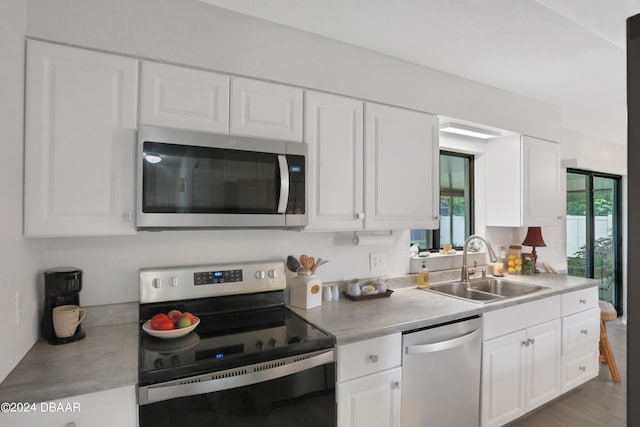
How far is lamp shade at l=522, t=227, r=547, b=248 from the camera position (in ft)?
10.3

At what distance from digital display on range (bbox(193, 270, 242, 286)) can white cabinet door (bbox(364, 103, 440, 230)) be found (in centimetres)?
78

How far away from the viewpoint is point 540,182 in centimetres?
297

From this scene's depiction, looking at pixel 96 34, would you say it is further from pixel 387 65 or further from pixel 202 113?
pixel 387 65

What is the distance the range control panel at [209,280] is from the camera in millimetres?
1646

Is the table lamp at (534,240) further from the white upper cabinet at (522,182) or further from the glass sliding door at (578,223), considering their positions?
the glass sliding door at (578,223)

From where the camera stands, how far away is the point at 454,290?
259 cm

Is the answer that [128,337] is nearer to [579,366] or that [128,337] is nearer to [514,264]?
[514,264]

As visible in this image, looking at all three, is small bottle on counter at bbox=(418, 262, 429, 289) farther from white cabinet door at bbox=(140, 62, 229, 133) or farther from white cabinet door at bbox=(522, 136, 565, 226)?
white cabinet door at bbox=(140, 62, 229, 133)

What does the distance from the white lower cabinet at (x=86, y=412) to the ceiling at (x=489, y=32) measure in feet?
5.48

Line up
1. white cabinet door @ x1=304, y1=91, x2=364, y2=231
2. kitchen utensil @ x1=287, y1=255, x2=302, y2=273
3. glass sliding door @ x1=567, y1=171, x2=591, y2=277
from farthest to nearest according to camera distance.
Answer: glass sliding door @ x1=567, y1=171, x2=591, y2=277
kitchen utensil @ x1=287, y1=255, x2=302, y2=273
white cabinet door @ x1=304, y1=91, x2=364, y2=231

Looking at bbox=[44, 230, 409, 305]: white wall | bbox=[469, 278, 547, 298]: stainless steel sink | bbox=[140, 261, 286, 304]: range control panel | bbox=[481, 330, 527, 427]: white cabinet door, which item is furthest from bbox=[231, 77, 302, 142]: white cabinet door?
bbox=[469, 278, 547, 298]: stainless steel sink

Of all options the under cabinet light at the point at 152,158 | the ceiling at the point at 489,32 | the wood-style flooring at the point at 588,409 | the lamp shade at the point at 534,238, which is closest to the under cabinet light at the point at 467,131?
the ceiling at the point at 489,32

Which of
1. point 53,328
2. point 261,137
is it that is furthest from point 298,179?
point 53,328

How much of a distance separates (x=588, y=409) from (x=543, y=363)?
0.63 meters
